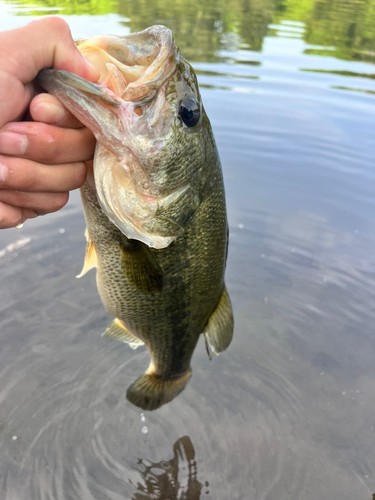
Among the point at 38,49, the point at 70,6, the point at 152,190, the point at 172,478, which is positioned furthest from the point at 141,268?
the point at 70,6

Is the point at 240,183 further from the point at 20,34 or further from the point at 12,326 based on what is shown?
the point at 20,34

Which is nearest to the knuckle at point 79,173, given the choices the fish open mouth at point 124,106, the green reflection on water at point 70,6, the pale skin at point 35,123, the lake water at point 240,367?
the pale skin at point 35,123

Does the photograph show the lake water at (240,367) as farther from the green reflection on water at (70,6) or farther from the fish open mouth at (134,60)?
the green reflection on water at (70,6)

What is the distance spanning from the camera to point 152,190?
4.90ft

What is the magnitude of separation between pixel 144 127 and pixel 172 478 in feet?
6.98

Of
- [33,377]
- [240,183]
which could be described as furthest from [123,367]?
[240,183]

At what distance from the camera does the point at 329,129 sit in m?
6.80

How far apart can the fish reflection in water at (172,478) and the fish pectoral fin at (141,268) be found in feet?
4.33

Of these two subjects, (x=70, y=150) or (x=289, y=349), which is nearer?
(x=70, y=150)

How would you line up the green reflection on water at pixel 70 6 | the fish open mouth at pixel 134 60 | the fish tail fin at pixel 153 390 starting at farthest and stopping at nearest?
the green reflection on water at pixel 70 6
the fish tail fin at pixel 153 390
the fish open mouth at pixel 134 60

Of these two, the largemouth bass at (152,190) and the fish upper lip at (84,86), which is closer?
the fish upper lip at (84,86)

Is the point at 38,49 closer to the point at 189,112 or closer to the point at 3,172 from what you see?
the point at 3,172

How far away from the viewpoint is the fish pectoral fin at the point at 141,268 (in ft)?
5.67

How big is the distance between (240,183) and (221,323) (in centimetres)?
341
